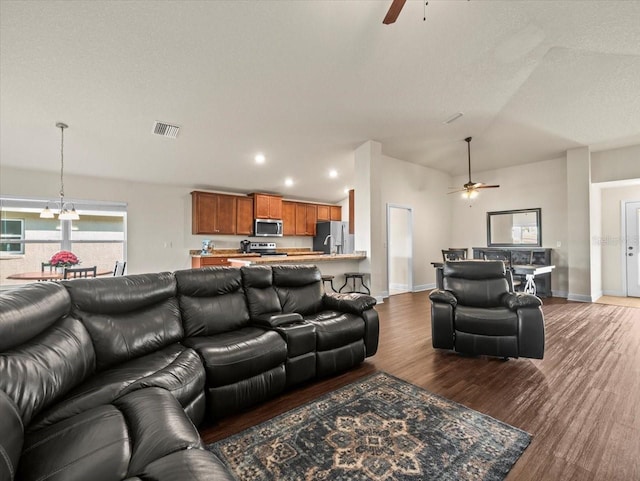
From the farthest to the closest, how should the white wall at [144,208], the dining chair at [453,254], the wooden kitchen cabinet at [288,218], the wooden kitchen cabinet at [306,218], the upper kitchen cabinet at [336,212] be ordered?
the upper kitchen cabinet at [336,212] < the wooden kitchen cabinet at [306,218] < the wooden kitchen cabinet at [288,218] < the dining chair at [453,254] < the white wall at [144,208]

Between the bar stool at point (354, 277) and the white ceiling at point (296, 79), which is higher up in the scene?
the white ceiling at point (296, 79)

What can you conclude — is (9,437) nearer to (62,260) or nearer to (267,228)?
(62,260)

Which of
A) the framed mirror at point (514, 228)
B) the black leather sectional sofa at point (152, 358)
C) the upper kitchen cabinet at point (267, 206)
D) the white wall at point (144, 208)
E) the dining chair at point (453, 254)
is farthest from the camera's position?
the upper kitchen cabinet at point (267, 206)

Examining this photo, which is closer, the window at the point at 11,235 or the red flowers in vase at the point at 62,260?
the red flowers in vase at the point at 62,260

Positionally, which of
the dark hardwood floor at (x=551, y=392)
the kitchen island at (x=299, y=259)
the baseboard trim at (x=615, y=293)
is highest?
the kitchen island at (x=299, y=259)

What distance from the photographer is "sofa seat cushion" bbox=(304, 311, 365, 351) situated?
2600 mm

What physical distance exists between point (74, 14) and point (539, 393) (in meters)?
5.21

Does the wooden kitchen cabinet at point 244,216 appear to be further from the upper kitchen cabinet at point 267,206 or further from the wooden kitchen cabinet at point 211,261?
the wooden kitchen cabinet at point 211,261

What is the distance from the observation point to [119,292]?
213 centimetres

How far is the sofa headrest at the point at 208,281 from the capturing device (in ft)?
8.34

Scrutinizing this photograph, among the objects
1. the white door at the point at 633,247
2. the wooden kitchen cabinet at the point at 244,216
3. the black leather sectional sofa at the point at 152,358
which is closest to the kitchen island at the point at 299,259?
the black leather sectional sofa at the point at 152,358

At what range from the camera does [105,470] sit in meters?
0.98

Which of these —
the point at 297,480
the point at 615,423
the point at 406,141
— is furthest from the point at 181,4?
the point at 615,423

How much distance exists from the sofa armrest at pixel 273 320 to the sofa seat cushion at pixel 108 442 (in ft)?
3.93
